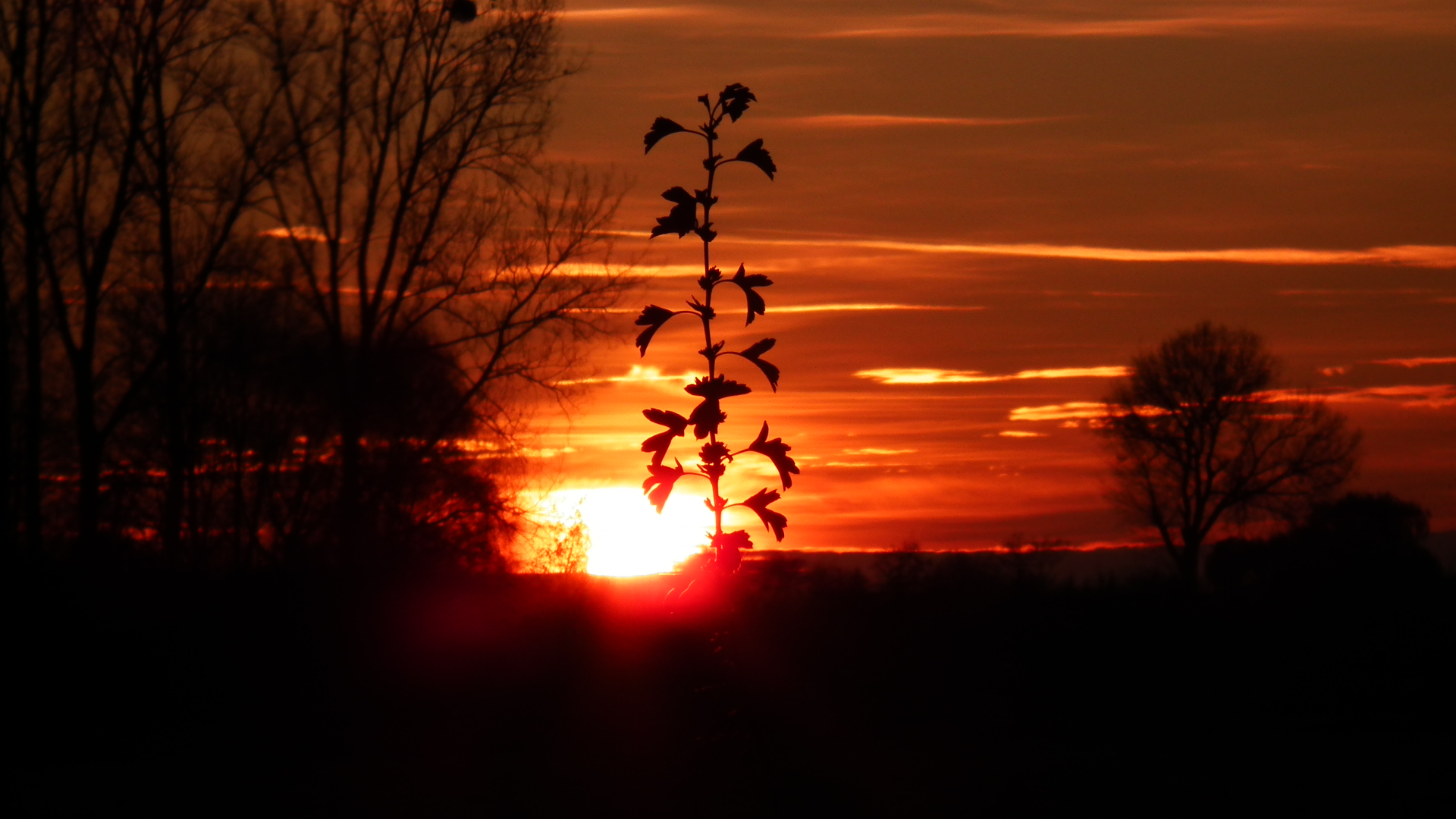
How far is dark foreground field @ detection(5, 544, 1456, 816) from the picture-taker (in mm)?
15188

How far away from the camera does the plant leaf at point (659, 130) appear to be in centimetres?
883

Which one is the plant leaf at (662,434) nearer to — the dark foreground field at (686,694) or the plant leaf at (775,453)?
the plant leaf at (775,453)

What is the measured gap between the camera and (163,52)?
24.4 metres

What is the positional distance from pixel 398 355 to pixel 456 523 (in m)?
3.56

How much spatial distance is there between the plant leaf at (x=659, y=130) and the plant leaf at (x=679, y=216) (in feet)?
1.14

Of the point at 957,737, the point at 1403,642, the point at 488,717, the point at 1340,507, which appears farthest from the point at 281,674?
the point at 1340,507

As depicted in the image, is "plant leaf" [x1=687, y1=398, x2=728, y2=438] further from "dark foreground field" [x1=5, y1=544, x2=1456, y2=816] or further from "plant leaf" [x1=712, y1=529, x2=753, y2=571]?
"dark foreground field" [x1=5, y1=544, x2=1456, y2=816]

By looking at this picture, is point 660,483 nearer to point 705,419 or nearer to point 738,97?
point 705,419

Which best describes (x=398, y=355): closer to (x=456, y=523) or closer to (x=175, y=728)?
(x=456, y=523)

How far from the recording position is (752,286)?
8875 mm

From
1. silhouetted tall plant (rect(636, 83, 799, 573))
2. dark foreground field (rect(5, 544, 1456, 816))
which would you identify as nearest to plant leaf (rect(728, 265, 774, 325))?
silhouetted tall plant (rect(636, 83, 799, 573))

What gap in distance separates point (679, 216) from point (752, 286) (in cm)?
71

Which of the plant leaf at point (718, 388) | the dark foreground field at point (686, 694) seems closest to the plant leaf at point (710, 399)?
the plant leaf at point (718, 388)

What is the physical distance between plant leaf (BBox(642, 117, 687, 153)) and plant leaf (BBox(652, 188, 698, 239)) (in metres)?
0.35
